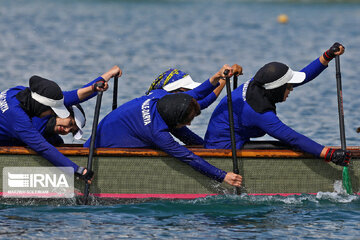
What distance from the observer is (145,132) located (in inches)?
382

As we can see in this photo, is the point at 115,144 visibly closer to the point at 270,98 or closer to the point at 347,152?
the point at 270,98

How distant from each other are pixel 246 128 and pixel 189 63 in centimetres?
1880

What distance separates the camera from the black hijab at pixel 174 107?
30.8ft

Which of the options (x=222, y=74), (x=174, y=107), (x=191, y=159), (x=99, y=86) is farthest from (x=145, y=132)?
(x=222, y=74)

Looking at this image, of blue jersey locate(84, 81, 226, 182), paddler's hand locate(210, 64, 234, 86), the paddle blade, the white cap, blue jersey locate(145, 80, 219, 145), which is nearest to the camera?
blue jersey locate(84, 81, 226, 182)

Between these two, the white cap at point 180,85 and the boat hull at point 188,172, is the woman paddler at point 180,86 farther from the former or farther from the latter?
the boat hull at point 188,172

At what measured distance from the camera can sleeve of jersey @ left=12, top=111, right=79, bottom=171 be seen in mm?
9492

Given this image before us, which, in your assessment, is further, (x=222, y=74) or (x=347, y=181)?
(x=347, y=181)

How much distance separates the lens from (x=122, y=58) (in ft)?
97.6

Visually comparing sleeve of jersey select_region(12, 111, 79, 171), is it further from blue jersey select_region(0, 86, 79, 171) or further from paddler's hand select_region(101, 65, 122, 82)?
paddler's hand select_region(101, 65, 122, 82)

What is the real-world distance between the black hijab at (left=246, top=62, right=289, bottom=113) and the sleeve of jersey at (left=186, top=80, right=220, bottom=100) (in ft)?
1.88

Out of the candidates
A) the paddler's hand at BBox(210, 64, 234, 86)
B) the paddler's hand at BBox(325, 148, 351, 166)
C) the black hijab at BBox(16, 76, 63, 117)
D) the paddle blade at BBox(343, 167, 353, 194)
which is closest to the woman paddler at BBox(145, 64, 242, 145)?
the paddler's hand at BBox(210, 64, 234, 86)

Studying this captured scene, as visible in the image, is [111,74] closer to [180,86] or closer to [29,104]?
[180,86]

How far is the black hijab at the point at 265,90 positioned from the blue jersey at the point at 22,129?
94.1 inches
